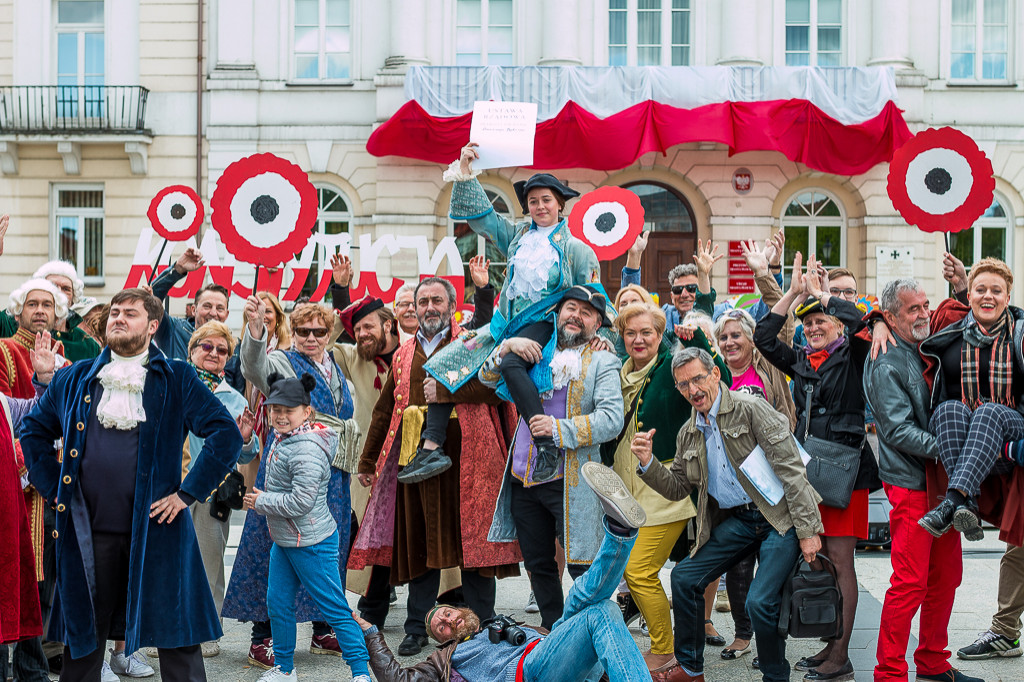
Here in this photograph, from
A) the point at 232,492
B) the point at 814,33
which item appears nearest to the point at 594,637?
the point at 232,492

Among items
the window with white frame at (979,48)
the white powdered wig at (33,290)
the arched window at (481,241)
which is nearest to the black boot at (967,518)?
the white powdered wig at (33,290)

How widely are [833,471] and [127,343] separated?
137 inches

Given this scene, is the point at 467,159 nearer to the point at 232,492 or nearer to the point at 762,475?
the point at 232,492

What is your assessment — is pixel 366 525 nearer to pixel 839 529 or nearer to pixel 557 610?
pixel 557 610

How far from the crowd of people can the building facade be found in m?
12.6

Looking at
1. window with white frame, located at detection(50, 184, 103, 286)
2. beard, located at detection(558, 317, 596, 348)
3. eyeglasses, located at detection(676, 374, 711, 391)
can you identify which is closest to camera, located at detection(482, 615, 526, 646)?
eyeglasses, located at detection(676, 374, 711, 391)

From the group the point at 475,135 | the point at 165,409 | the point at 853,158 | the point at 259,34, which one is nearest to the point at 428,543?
the point at 165,409

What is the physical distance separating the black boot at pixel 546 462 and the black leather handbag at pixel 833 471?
4.28ft

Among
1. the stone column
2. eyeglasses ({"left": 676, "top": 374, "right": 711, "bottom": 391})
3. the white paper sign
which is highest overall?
the stone column

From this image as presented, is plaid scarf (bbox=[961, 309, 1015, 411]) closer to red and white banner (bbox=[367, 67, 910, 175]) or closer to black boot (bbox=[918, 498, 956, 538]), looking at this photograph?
black boot (bbox=[918, 498, 956, 538])

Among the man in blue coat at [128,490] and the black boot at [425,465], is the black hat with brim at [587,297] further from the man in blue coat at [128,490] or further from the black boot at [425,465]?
the man in blue coat at [128,490]

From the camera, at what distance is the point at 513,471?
5.66 meters

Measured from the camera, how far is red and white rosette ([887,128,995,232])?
257 inches

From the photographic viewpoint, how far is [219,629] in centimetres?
482
